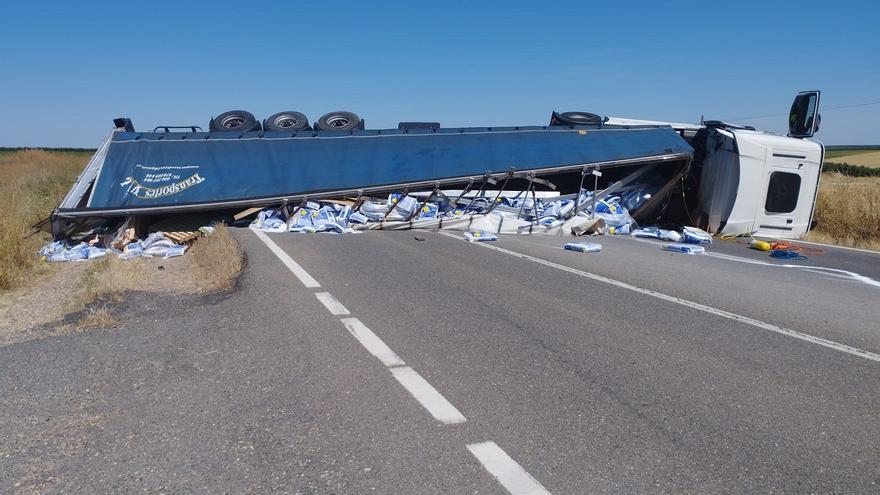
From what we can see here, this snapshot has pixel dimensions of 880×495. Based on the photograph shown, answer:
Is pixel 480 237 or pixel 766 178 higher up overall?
pixel 766 178

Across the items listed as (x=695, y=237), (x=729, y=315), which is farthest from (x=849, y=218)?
(x=729, y=315)

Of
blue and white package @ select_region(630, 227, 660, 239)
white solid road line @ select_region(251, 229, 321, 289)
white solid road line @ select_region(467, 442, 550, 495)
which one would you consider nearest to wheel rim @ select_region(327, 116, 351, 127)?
white solid road line @ select_region(251, 229, 321, 289)

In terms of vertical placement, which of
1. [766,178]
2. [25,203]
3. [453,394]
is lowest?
[25,203]

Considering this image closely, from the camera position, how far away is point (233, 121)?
60.7 feet

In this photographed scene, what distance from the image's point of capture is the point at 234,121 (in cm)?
1852

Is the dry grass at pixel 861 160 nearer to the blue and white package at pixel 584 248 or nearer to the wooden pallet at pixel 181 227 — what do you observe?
the blue and white package at pixel 584 248

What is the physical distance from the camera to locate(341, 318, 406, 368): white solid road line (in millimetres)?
5062

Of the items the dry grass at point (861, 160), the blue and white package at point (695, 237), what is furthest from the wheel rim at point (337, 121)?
the dry grass at point (861, 160)

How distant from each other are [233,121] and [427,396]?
51.7ft

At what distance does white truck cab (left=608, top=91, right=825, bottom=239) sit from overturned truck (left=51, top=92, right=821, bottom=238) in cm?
4

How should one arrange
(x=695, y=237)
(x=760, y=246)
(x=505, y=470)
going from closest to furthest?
(x=505, y=470) < (x=760, y=246) < (x=695, y=237)

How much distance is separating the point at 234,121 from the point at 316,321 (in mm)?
13709

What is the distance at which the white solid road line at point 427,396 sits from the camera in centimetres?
403

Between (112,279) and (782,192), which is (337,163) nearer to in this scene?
(112,279)
